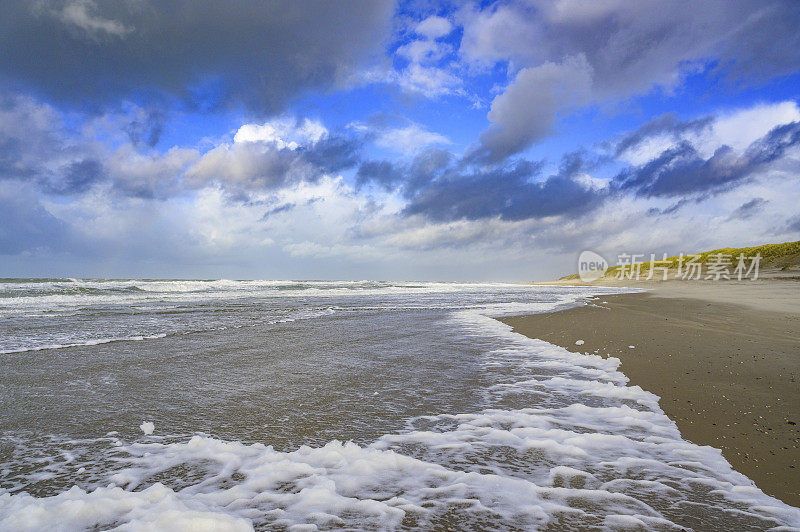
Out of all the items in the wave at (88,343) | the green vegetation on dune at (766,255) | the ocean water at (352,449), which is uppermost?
the green vegetation on dune at (766,255)

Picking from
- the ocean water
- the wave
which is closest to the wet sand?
the ocean water

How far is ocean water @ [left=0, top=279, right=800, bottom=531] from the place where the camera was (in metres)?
2.59

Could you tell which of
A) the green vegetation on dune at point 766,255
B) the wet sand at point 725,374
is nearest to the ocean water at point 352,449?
the wet sand at point 725,374

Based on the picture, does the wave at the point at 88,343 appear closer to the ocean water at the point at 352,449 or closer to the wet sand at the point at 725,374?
the ocean water at the point at 352,449

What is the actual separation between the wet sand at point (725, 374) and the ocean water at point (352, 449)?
0.87 feet

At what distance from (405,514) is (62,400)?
4984 millimetres

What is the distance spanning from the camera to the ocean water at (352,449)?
8.48 feet

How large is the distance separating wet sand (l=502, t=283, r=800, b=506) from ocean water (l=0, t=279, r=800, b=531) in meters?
0.26

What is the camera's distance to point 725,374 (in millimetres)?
5996

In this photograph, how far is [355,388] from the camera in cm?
558

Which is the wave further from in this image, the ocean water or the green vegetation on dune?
the green vegetation on dune

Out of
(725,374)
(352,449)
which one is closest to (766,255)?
(725,374)

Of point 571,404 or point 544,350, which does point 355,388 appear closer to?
point 571,404

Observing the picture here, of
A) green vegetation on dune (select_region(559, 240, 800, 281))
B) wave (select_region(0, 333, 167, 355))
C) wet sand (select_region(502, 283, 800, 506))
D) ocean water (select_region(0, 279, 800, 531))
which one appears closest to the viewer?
ocean water (select_region(0, 279, 800, 531))
